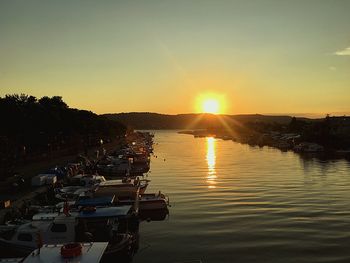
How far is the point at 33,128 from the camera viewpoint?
3346 inches

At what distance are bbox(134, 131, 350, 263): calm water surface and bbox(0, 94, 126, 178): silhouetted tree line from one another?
23.1 metres

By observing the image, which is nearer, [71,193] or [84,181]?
[71,193]

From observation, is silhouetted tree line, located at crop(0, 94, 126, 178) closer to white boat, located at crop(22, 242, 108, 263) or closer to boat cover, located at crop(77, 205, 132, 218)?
boat cover, located at crop(77, 205, 132, 218)

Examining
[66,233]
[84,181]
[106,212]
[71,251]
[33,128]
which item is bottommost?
[66,233]

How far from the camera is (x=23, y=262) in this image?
68.2ft

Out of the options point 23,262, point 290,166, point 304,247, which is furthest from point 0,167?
point 290,166

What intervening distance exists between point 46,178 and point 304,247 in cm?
3252

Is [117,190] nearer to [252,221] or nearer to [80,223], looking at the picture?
[252,221]

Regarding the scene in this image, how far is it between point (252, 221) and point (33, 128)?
5869cm

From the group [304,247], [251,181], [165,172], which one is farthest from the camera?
[165,172]

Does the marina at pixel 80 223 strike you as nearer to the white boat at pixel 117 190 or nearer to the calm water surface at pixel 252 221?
the white boat at pixel 117 190

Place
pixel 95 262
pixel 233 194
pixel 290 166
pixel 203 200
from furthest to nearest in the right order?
pixel 290 166 < pixel 233 194 < pixel 203 200 < pixel 95 262

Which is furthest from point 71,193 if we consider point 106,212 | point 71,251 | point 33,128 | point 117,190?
point 33,128

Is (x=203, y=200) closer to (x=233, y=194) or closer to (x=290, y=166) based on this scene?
(x=233, y=194)
